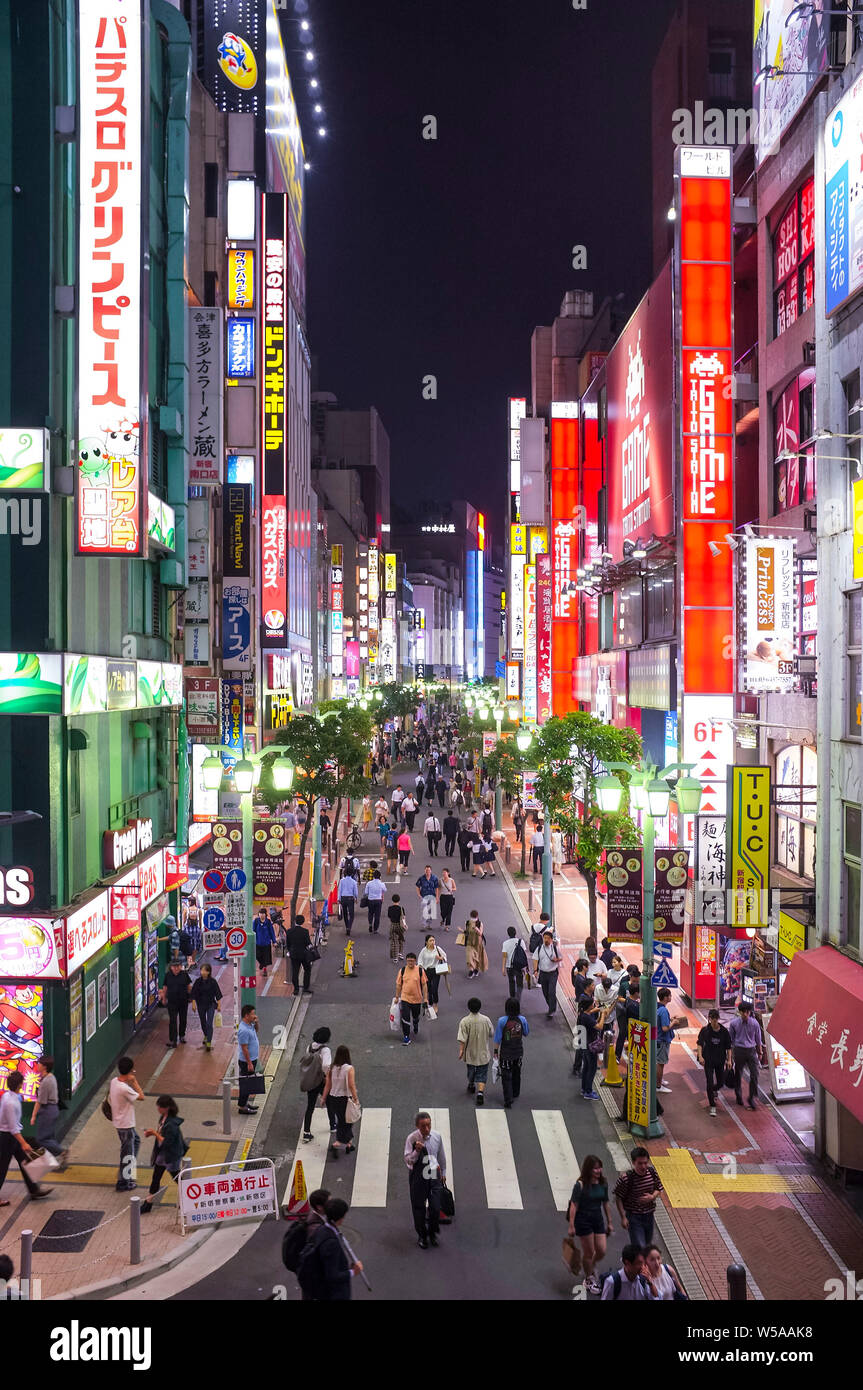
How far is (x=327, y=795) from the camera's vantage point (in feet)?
97.1

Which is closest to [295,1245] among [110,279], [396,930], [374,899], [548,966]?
[548,966]

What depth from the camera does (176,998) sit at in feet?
60.6

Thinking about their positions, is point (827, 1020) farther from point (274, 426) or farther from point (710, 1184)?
point (274, 426)

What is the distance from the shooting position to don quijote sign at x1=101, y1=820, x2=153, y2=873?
16969 mm

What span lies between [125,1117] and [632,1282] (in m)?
7.05

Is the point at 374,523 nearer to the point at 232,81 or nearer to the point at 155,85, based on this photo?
the point at 232,81

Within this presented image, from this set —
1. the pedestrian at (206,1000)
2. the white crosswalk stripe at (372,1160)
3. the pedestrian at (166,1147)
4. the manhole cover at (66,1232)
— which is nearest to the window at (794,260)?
the white crosswalk stripe at (372,1160)

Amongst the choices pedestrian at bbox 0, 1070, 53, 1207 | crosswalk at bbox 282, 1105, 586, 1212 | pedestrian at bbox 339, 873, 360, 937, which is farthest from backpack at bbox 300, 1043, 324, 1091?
pedestrian at bbox 339, 873, 360, 937

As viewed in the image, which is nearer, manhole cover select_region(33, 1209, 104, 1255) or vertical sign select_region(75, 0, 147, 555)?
manhole cover select_region(33, 1209, 104, 1255)

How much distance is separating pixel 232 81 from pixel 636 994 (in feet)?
165

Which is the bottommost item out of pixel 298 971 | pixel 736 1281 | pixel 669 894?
pixel 298 971

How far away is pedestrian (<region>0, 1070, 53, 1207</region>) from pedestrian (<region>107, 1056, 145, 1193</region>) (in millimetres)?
891

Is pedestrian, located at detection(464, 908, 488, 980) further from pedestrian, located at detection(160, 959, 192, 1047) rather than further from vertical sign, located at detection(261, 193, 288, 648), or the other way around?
vertical sign, located at detection(261, 193, 288, 648)

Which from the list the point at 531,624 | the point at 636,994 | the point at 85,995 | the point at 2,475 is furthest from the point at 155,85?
the point at 531,624
